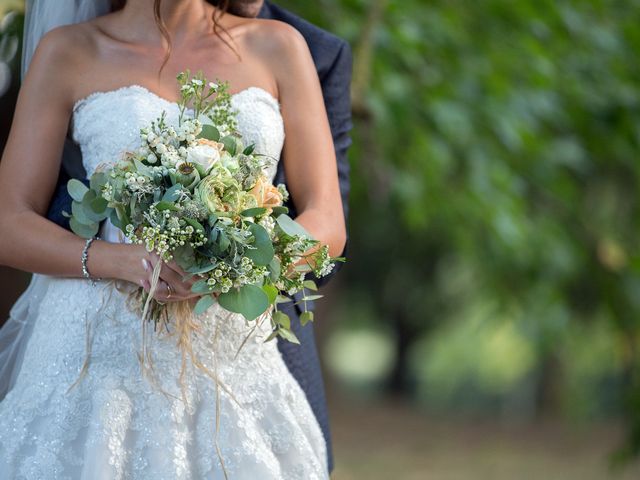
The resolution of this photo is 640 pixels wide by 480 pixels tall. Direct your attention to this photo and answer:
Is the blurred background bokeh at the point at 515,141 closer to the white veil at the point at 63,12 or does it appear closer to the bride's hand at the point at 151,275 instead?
the white veil at the point at 63,12

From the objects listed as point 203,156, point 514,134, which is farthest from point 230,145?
point 514,134

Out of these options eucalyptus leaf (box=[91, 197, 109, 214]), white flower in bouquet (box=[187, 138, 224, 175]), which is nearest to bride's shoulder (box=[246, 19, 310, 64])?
white flower in bouquet (box=[187, 138, 224, 175])

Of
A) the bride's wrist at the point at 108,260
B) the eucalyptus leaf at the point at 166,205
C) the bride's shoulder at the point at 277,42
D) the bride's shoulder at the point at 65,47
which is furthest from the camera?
the bride's shoulder at the point at 277,42

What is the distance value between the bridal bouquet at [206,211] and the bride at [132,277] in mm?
103

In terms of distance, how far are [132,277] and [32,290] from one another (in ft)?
1.77

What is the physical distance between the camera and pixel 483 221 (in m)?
6.06

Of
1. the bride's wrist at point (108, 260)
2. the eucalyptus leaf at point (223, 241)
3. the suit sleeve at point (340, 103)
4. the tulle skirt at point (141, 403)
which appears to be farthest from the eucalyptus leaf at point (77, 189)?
the suit sleeve at point (340, 103)

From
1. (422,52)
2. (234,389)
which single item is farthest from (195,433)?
(422,52)

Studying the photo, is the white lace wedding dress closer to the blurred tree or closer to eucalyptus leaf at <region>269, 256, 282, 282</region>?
eucalyptus leaf at <region>269, 256, 282, 282</region>

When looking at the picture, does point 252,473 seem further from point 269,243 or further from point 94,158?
point 94,158

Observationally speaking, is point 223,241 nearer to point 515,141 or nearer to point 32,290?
point 32,290

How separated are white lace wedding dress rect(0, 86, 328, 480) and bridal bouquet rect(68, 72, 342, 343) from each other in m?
0.20

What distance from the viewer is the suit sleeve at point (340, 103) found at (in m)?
3.01

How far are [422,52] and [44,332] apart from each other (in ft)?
10.9
